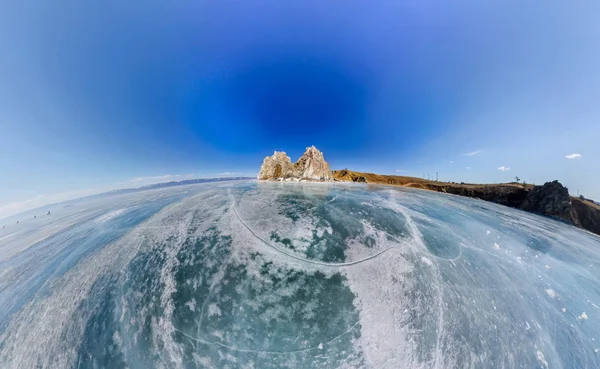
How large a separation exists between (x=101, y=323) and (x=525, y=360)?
651cm

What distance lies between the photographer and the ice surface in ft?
7.79

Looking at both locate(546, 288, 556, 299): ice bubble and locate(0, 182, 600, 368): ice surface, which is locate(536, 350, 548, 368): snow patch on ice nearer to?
locate(0, 182, 600, 368): ice surface

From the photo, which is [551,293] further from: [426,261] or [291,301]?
[291,301]

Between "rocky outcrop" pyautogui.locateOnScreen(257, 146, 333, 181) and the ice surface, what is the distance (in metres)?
40.0

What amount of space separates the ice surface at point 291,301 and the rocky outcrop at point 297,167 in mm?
39965

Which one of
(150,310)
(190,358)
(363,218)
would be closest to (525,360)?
(363,218)

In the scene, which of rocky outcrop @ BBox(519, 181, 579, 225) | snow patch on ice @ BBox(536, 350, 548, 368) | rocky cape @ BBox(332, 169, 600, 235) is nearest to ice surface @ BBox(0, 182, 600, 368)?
snow patch on ice @ BBox(536, 350, 548, 368)

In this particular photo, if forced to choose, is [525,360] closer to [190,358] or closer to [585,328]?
[585,328]

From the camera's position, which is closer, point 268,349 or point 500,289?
point 268,349

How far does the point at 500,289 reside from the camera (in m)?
3.40

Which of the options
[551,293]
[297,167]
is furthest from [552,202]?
[297,167]

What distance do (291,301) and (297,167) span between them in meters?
46.7

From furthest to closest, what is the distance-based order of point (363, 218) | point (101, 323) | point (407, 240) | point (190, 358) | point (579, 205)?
point (579, 205) → point (363, 218) → point (407, 240) → point (101, 323) → point (190, 358)

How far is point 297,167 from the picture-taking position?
160ft
